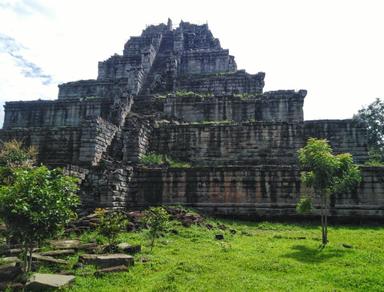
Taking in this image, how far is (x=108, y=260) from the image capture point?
Answer: 8.42 m

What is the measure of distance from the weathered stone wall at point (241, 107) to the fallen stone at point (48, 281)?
18920mm

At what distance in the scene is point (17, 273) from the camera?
7.57 m

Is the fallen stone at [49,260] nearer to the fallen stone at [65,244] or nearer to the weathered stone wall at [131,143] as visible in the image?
the fallen stone at [65,244]

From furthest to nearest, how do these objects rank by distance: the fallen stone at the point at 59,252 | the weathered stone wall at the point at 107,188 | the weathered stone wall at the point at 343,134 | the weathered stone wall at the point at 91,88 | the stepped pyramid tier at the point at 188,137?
1. the weathered stone wall at the point at 91,88
2. the weathered stone wall at the point at 343,134
3. the stepped pyramid tier at the point at 188,137
4. the weathered stone wall at the point at 107,188
5. the fallen stone at the point at 59,252

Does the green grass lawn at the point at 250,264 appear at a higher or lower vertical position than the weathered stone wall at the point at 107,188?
lower

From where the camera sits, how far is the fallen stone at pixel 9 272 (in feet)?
24.4

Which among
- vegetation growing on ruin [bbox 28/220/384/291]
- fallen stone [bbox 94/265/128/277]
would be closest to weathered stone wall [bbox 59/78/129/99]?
vegetation growing on ruin [bbox 28/220/384/291]

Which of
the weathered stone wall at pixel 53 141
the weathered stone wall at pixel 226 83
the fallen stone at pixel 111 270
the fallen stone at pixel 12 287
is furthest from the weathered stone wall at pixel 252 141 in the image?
the fallen stone at pixel 12 287

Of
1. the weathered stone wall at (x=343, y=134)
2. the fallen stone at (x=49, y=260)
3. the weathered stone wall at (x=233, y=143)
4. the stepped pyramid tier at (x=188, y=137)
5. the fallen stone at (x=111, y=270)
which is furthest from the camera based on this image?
the weathered stone wall at (x=233, y=143)

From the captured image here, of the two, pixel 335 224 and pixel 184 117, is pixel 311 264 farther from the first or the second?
pixel 184 117

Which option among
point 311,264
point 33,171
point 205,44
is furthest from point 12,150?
point 205,44

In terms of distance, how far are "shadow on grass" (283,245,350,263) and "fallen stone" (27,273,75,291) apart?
5277 mm

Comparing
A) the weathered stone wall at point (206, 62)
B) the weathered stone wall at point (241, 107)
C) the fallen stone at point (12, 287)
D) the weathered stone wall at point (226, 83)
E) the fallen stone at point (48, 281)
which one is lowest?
the fallen stone at point (12, 287)

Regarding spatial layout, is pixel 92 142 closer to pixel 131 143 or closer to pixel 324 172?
pixel 131 143
